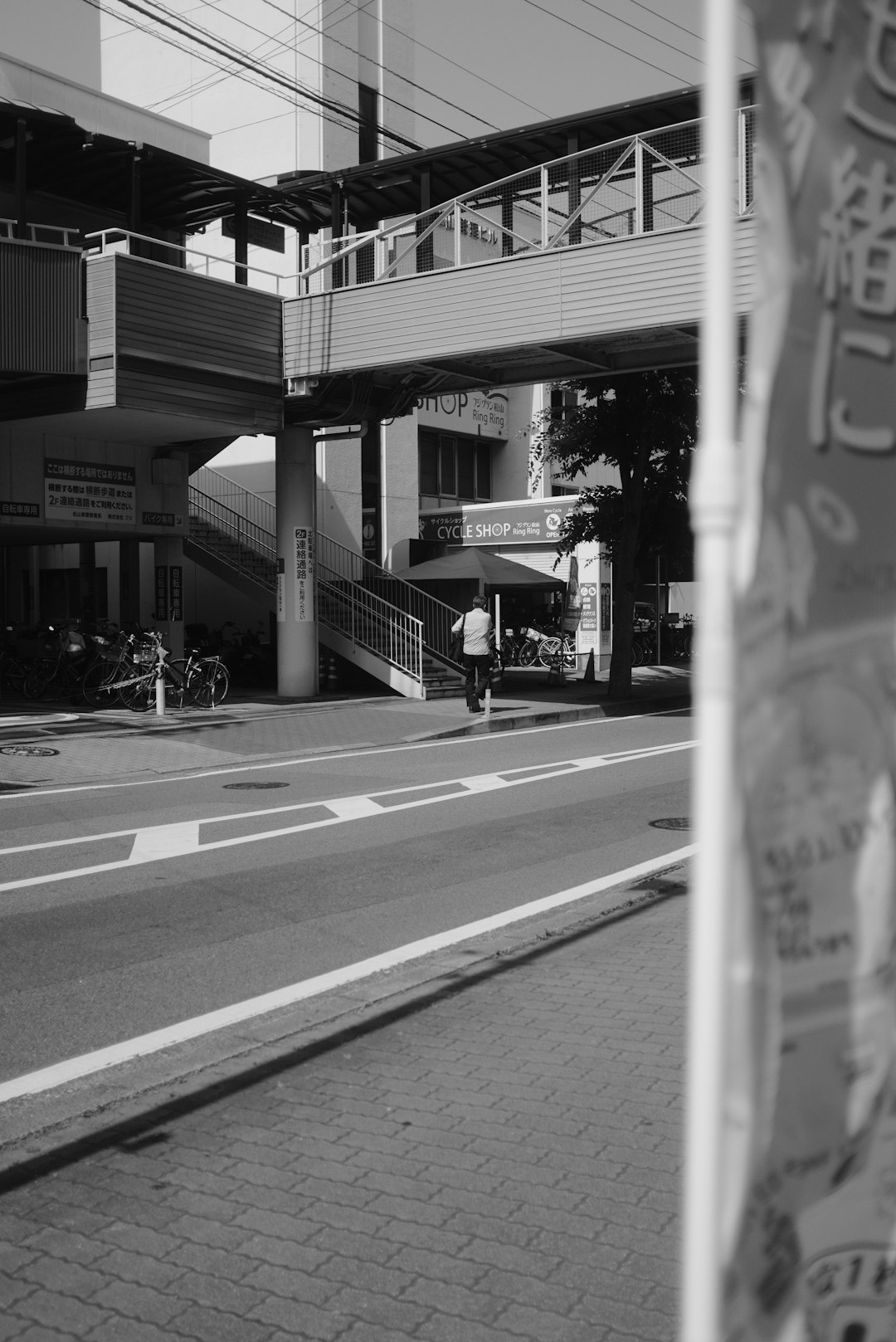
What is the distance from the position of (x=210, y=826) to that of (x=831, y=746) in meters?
9.48

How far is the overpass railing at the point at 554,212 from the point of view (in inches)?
724

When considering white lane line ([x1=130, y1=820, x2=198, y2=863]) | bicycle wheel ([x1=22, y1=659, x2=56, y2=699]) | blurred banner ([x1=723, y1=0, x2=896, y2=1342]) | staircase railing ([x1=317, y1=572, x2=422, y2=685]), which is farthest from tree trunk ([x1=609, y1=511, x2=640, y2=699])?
blurred banner ([x1=723, y1=0, x2=896, y2=1342])

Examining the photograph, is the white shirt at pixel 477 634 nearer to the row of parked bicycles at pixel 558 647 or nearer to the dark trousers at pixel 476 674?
the dark trousers at pixel 476 674

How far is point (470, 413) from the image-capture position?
38.5m

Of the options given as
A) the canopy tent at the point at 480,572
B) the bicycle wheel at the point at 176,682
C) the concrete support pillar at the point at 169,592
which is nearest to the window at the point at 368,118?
the canopy tent at the point at 480,572

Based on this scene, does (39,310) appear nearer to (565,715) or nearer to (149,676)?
(149,676)

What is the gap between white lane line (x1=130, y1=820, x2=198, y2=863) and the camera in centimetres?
955

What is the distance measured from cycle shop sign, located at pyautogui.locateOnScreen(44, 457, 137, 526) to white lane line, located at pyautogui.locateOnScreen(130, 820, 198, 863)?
12822 millimetres

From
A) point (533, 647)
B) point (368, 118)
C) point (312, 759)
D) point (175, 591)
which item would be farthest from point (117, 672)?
point (368, 118)

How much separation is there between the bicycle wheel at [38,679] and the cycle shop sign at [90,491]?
254 centimetres

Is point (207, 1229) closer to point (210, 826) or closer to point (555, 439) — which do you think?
point (210, 826)

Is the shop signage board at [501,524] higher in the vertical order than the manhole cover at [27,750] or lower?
higher

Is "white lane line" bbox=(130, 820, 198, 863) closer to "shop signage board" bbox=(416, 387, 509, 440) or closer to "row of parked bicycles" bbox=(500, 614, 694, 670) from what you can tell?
"row of parked bicycles" bbox=(500, 614, 694, 670)

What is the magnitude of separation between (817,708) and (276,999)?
15.5 feet
